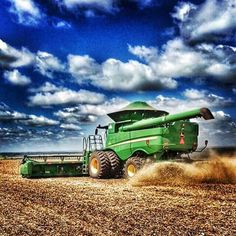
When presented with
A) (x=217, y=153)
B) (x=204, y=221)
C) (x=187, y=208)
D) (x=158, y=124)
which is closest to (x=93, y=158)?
(x=158, y=124)

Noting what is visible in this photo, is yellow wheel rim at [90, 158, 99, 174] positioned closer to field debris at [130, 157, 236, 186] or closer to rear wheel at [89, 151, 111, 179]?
rear wheel at [89, 151, 111, 179]

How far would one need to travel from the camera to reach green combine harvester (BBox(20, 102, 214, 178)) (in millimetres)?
17422

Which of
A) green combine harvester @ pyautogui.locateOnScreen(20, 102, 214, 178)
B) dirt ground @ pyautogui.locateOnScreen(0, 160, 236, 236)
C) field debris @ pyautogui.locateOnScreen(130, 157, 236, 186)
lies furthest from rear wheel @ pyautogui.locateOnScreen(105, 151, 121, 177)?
dirt ground @ pyautogui.locateOnScreen(0, 160, 236, 236)

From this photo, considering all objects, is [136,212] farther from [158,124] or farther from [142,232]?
[158,124]

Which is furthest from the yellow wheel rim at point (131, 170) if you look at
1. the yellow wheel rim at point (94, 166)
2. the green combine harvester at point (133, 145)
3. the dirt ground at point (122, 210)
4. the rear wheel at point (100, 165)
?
the dirt ground at point (122, 210)

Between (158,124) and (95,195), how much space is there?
584 cm

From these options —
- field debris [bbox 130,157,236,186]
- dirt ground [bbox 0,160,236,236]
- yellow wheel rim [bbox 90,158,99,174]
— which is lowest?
dirt ground [bbox 0,160,236,236]

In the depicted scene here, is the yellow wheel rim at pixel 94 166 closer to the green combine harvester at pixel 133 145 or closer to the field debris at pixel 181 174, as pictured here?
the green combine harvester at pixel 133 145

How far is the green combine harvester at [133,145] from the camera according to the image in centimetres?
1742

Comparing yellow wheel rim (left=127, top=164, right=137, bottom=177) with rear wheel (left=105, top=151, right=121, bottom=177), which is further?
rear wheel (left=105, top=151, right=121, bottom=177)

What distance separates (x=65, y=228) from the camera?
8.09 meters

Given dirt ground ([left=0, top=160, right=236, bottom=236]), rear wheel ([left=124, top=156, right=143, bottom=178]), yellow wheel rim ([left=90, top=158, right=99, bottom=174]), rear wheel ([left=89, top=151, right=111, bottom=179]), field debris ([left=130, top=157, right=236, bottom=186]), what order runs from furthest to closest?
yellow wheel rim ([left=90, top=158, right=99, bottom=174]), rear wheel ([left=89, top=151, right=111, bottom=179]), rear wheel ([left=124, top=156, right=143, bottom=178]), field debris ([left=130, top=157, right=236, bottom=186]), dirt ground ([left=0, top=160, right=236, bottom=236])

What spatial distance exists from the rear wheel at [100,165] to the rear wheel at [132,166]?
1437mm

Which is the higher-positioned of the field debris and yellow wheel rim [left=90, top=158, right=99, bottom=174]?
yellow wheel rim [left=90, top=158, right=99, bottom=174]
